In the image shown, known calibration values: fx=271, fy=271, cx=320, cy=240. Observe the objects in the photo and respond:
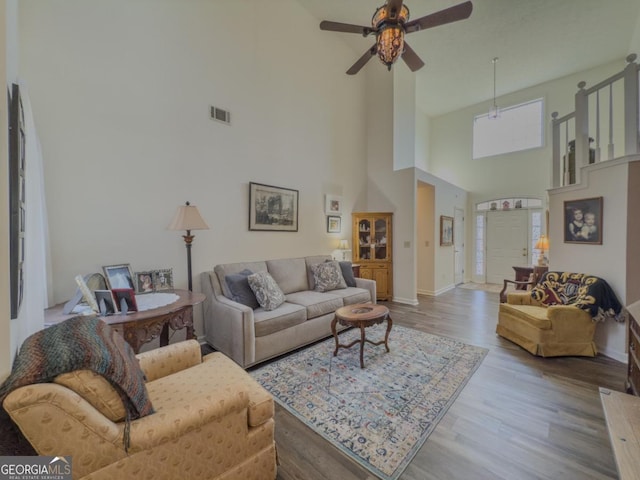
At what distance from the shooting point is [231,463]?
1303mm

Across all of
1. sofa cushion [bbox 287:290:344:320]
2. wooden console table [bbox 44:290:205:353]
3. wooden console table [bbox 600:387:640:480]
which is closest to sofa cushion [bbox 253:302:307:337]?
sofa cushion [bbox 287:290:344:320]

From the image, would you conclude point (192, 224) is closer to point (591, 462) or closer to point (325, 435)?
point (325, 435)

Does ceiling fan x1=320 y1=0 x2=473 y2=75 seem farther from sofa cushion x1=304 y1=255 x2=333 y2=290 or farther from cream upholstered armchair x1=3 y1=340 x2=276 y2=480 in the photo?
cream upholstered armchair x1=3 y1=340 x2=276 y2=480

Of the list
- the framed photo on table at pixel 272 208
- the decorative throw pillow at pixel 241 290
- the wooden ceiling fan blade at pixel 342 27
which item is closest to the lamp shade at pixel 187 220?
the decorative throw pillow at pixel 241 290

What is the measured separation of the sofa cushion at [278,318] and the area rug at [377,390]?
14.1 inches

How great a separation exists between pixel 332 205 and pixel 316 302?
222cm

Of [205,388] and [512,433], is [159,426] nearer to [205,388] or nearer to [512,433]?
[205,388]

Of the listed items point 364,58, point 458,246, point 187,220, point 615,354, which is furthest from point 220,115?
point 458,246

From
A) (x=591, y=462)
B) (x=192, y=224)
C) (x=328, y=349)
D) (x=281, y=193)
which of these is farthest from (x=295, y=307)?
(x=591, y=462)

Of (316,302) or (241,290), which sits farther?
(316,302)

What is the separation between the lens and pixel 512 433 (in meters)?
1.81

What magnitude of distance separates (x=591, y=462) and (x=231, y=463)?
2.03 meters

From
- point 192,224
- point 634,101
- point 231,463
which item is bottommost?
point 231,463

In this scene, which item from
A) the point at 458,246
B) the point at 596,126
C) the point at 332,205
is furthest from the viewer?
the point at 458,246
